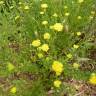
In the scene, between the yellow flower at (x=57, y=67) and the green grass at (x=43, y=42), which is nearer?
the yellow flower at (x=57, y=67)

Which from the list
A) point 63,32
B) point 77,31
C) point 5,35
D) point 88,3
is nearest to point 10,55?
point 5,35

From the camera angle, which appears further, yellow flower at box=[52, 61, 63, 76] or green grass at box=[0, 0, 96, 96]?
green grass at box=[0, 0, 96, 96]

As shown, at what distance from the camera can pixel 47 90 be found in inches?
73.5

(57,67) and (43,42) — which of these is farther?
(43,42)

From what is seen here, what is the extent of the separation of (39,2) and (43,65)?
597 millimetres

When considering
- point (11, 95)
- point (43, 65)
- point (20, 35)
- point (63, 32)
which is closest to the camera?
point (11, 95)

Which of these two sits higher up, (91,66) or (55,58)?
(55,58)

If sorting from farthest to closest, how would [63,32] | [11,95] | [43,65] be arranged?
[63,32] < [43,65] < [11,95]

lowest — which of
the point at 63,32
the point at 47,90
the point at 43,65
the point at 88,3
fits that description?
the point at 47,90

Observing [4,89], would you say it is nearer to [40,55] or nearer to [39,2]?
[40,55]

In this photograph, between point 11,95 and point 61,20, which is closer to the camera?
point 11,95

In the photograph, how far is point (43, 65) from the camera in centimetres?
181

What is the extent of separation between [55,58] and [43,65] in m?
0.09

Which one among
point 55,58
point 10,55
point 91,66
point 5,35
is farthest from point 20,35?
point 91,66
